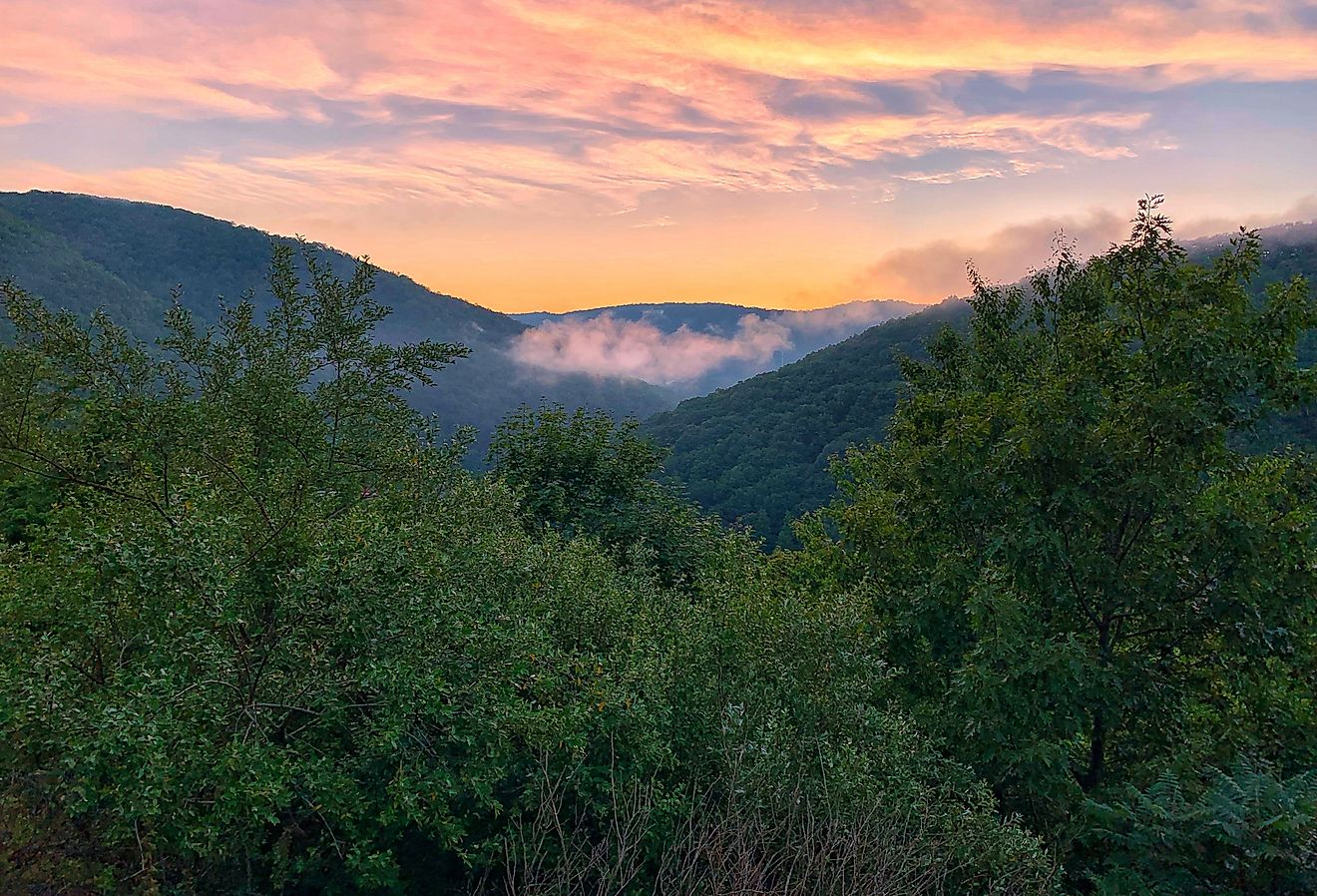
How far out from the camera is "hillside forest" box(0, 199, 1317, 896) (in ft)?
24.5

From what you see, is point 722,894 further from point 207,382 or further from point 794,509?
point 794,509

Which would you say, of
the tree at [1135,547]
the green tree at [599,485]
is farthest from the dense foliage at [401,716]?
the green tree at [599,485]

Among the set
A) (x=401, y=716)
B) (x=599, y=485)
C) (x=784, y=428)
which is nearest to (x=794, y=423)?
(x=784, y=428)

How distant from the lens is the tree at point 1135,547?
472 inches

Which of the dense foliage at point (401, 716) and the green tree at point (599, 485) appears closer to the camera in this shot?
the dense foliage at point (401, 716)

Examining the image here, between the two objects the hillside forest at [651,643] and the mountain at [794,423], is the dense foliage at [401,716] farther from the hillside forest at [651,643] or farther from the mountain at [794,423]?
the mountain at [794,423]

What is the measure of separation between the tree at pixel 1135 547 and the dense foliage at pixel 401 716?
2.50m

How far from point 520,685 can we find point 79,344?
37.0ft

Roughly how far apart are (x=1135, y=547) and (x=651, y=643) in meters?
9.01

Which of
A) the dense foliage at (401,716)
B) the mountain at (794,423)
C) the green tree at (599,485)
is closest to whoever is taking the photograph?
the dense foliage at (401,716)

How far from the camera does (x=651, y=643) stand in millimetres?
10797

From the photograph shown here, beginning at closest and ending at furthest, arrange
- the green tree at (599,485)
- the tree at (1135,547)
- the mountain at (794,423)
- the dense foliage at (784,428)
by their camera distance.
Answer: the tree at (1135,547) < the green tree at (599,485) < the mountain at (794,423) < the dense foliage at (784,428)

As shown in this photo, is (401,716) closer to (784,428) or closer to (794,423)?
(784,428)

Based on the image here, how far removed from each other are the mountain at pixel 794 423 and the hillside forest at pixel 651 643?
139ft
